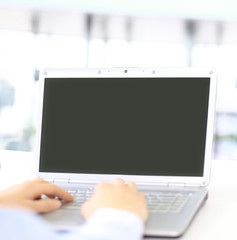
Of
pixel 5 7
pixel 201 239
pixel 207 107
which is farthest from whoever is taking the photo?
pixel 5 7

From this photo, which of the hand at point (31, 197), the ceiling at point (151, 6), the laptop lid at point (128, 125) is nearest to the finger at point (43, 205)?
the hand at point (31, 197)

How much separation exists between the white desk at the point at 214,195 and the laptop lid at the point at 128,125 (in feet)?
0.23

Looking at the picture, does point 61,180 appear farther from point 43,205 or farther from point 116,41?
point 116,41

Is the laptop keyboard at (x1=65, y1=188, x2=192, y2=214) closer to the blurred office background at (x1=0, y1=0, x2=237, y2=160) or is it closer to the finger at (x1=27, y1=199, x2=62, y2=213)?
the finger at (x1=27, y1=199, x2=62, y2=213)

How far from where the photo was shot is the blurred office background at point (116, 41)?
5949 mm

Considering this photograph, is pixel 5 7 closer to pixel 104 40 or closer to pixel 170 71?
pixel 104 40

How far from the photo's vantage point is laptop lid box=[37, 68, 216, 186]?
2.49 feet

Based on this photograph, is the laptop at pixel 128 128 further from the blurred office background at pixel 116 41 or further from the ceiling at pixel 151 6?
the blurred office background at pixel 116 41

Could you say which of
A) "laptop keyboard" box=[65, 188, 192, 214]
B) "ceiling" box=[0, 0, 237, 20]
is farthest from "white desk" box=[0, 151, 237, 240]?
"ceiling" box=[0, 0, 237, 20]

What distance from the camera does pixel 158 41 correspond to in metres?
6.08

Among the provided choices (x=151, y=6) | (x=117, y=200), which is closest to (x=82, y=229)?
(x=117, y=200)

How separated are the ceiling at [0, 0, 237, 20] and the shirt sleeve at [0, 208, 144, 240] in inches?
210

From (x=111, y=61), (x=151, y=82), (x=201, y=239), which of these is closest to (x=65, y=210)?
(x=201, y=239)

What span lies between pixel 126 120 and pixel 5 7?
18.5 ft
